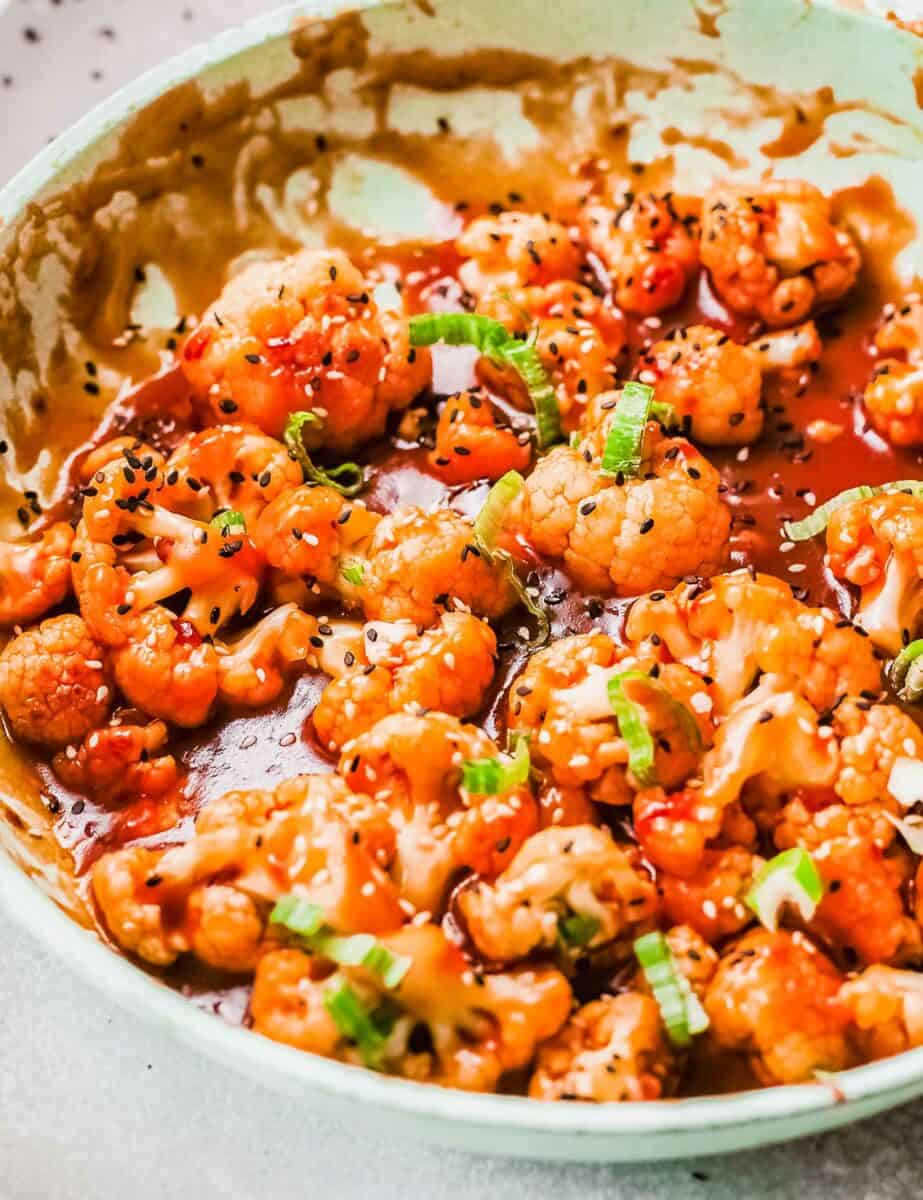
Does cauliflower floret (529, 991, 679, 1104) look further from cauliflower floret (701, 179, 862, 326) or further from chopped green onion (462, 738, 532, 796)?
cauliflower floret (701, 179, 862, 326)

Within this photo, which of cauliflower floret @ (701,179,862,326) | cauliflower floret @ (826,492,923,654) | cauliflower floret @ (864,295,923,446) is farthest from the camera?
cauliflower floret @ (701,179,862,326)

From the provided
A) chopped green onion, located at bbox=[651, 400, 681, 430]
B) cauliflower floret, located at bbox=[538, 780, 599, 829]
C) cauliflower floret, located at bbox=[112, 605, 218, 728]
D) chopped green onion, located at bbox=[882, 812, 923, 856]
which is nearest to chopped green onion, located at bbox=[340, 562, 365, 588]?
cauliflower floret, located at bbox=[112, 605, 218, 728]

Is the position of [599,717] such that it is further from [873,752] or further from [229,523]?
[229,523]

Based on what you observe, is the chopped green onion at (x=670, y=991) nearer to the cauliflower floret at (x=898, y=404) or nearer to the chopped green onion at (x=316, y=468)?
the chopped green onion at (x=316, y=468)

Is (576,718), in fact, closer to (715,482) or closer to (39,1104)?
(715,482)

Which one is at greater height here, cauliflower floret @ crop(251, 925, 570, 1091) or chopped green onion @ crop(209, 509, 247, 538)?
chopped green onion @ crop(209, 509, 247, 538)

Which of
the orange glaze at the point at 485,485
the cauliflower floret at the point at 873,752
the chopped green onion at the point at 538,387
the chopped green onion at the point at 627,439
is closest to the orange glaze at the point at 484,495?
the orange glaze at the point at 485,485
